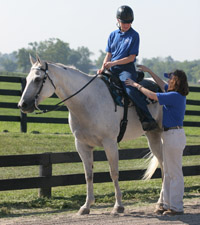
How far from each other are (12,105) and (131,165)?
426cm

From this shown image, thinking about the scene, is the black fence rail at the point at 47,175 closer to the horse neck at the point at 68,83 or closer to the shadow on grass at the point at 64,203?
the shadow on grass at the point at 64,203

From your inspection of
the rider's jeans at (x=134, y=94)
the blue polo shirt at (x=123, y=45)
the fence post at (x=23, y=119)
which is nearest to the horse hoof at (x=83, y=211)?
the rider's jeans at (x=134, y=94)

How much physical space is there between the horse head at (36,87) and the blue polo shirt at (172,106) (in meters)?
1.58

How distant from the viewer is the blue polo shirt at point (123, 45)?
24.9 ft

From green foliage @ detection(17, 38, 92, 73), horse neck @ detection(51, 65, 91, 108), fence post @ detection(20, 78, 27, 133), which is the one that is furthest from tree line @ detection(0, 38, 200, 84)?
horse neck @ detection(51, 65, 91, 108)

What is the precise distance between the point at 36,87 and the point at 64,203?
2494 millimetres

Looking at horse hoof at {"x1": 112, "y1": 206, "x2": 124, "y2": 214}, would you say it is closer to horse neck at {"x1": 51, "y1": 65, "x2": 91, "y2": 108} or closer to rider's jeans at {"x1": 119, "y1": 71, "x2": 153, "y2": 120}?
rider's jeans at {"x1": 119, "y1": 71, "x2": 153, "y2": 120}

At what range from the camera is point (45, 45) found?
160 m

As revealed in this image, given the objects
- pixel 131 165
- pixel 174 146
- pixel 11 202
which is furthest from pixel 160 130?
pixel 131 165

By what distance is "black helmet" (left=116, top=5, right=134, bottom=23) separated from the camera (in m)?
7.62

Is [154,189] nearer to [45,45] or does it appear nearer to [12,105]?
[12,105]

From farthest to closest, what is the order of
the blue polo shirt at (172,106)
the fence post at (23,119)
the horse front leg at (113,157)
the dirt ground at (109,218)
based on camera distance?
the fence post at (23,119)
the horse front leg at (113,157)
the blue polo shirt at (172,106)
the dirt ground at (109,218)

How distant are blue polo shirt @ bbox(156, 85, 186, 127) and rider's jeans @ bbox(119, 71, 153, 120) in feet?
1.39

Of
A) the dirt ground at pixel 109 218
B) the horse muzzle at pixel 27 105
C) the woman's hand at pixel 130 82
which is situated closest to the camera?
the horse muzzle at pixel 27 105
